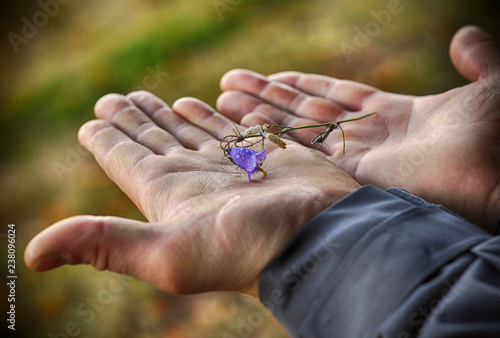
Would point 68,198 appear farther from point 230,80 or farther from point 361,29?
point 361,29

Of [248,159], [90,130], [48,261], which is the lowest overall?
[248,159]

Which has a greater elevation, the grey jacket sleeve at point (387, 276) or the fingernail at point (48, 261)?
the fingernail at point (48, 261)

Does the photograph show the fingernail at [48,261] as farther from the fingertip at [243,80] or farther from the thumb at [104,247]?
the fingertip at [243,80]

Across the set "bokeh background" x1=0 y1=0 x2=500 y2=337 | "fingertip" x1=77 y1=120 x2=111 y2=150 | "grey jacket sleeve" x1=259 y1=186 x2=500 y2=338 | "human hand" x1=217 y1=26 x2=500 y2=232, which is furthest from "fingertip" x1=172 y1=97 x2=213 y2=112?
"grey jacket sleeve" x1=259 y1=186 x2=500 y2=338

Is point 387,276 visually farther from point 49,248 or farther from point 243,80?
point 243,80

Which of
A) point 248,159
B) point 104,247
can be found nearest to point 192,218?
point 104,247

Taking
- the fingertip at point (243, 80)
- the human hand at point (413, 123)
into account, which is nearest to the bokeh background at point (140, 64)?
the fingertip at point (243, 80)
